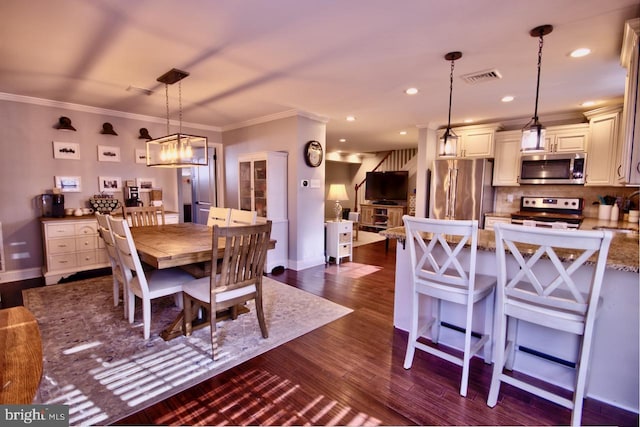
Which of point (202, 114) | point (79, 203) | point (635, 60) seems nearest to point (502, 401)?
point (635, 60)

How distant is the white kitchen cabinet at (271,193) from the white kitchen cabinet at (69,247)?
7.06ft

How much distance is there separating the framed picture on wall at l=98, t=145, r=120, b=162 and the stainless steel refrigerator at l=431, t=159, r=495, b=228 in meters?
5.01

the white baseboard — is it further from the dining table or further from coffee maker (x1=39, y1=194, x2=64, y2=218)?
the dining table

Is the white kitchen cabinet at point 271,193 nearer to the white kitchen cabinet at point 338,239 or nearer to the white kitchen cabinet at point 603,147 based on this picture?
the white kitchen cabinet at point 338,239

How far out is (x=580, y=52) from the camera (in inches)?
97.4

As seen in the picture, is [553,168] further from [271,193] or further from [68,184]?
[68,184]

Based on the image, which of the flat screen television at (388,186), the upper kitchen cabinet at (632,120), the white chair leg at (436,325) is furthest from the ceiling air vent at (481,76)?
the flat screen television at (388,186)

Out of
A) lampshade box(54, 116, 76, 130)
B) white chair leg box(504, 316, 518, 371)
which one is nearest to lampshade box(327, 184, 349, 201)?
white chair leg box(504, 316, 518, 371)

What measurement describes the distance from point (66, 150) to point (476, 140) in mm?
6028

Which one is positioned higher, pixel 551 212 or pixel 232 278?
pixel 551 212

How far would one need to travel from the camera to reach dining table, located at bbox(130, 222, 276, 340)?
2.32 metres

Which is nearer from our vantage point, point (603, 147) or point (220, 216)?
point (220, 216)

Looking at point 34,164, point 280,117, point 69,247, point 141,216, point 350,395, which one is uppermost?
point 280,117

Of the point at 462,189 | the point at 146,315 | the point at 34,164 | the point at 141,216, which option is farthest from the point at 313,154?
the point at 34,164
